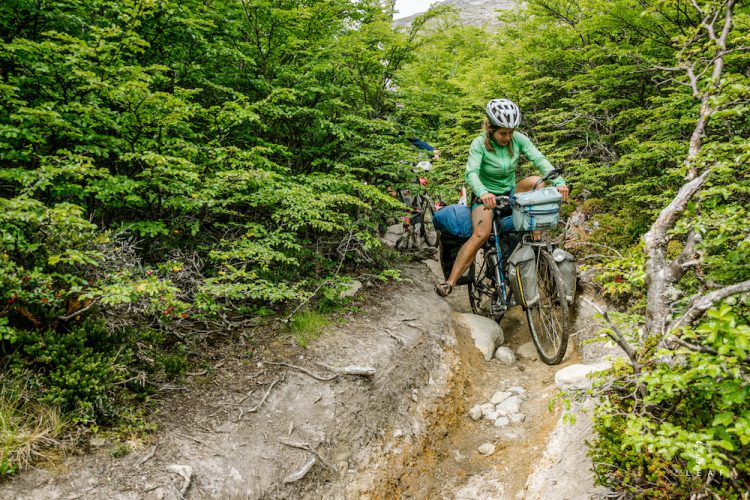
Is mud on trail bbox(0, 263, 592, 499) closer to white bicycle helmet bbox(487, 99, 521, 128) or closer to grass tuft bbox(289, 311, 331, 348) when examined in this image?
grass tuft bbox(289, 311, 331, 348)

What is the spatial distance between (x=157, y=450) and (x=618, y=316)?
10.8 ft

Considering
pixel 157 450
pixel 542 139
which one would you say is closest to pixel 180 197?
pixel 157 450

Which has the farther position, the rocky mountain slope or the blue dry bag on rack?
the rocky mountain slope

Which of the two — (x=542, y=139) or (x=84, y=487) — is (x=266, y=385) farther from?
(x=542, y=139)

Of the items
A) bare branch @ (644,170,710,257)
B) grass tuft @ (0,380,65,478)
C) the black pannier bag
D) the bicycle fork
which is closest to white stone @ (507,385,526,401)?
the bicycle fork

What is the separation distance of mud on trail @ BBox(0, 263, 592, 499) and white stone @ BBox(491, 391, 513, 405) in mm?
123

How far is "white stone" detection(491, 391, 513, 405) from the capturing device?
453cm

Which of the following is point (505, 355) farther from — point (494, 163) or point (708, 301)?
point (708, 301)

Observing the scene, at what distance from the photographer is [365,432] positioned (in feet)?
11.6

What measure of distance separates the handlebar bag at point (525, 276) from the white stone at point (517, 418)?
1208 millimetres

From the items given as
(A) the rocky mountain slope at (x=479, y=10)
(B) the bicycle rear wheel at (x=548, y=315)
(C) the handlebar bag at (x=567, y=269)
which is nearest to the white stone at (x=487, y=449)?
(B) the bicycle rear wheel at (x=548, y=315)

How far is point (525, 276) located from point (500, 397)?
143cm

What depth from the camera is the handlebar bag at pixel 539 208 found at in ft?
14.0

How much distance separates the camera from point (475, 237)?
16.6ft
